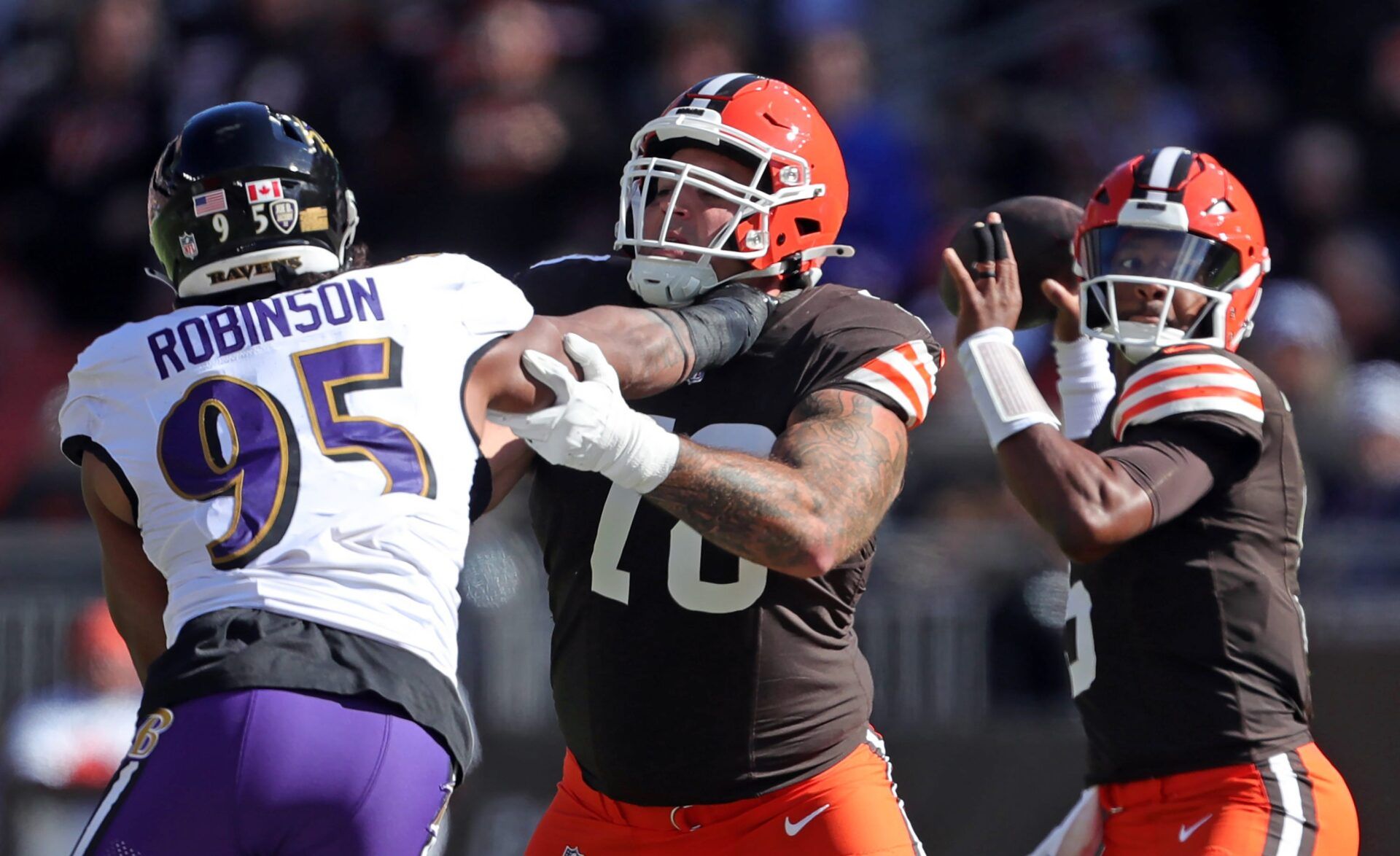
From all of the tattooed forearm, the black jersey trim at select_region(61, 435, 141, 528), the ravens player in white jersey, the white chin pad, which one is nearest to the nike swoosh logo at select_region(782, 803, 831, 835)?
the tattooed forearm

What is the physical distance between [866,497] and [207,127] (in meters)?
1.44

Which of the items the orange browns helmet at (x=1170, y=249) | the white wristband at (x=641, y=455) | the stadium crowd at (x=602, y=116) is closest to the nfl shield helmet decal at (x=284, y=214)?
the white wristband at (x=641, y=455)

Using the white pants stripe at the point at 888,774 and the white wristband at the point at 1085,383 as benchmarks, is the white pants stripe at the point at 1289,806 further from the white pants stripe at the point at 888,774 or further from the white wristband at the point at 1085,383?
the white wristband at the point at 1085,383

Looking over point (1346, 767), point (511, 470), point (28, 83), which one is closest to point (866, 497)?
point (511, 470)

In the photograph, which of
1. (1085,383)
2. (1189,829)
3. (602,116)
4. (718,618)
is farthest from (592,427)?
(602,116)

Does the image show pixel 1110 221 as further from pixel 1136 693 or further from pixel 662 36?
pixel 662 36

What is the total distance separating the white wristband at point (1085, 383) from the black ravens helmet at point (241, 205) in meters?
2.02

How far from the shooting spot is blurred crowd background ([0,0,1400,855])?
25.0 feet

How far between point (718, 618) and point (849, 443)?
466 mm

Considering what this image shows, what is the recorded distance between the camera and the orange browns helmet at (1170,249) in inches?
157

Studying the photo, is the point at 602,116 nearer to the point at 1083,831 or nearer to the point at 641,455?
the point at 1083,831

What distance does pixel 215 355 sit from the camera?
2.96 meters

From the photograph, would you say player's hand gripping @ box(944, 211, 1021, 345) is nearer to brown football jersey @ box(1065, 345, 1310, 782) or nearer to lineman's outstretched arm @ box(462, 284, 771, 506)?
brown football jersey @ box(1065, 345, 1310, 782)

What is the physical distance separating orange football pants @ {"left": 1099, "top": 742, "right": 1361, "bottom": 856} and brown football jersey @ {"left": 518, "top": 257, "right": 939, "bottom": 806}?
27.0 inches
